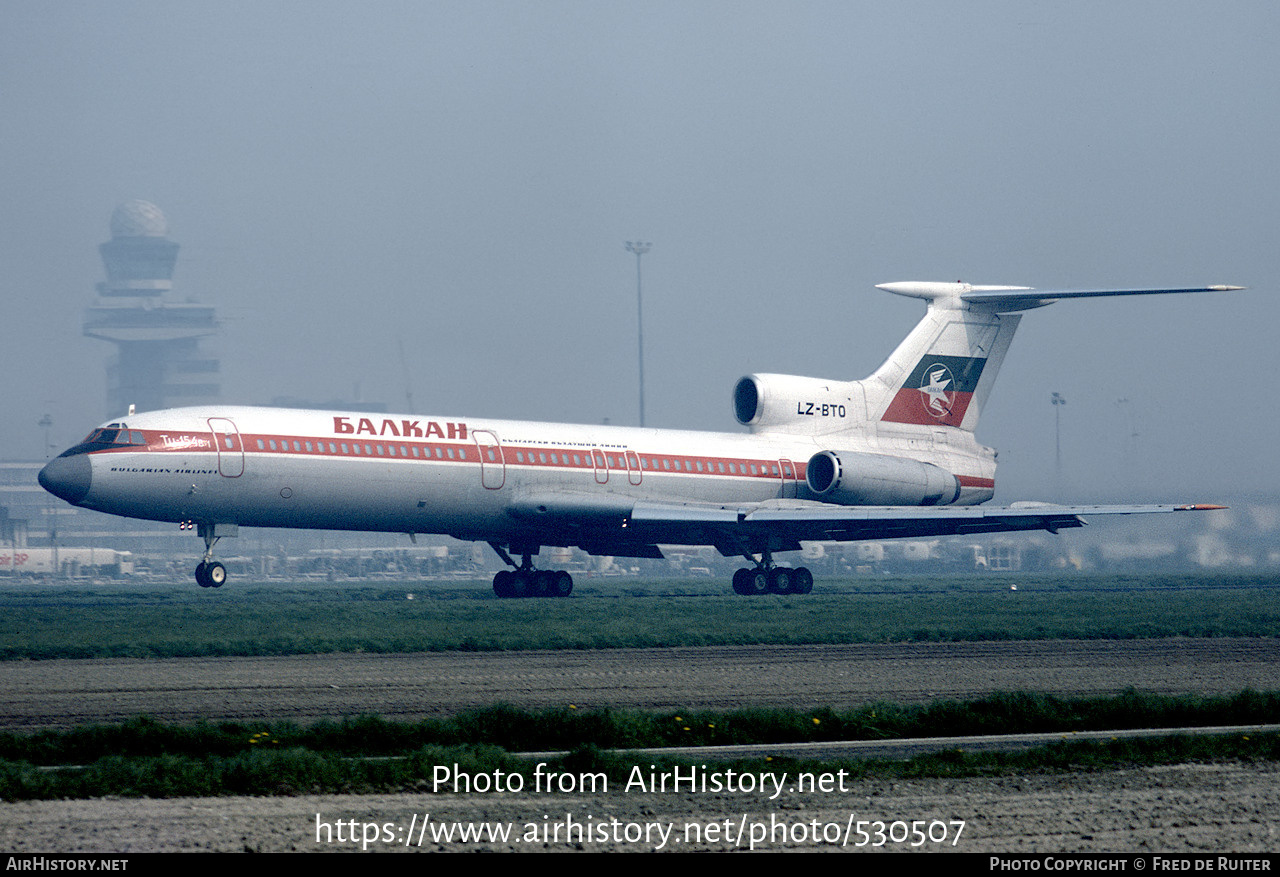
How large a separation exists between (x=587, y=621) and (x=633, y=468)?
A: 12.2 metres

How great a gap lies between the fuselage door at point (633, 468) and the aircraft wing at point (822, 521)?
0.82 meters

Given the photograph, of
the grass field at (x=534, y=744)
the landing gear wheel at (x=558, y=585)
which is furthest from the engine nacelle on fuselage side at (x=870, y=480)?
the grass field at (x=534, y=744)

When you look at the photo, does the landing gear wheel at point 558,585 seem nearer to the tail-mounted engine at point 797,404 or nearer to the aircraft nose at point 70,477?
the tail-mounted engine at point 797,404

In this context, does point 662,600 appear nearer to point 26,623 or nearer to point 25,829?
point 26,623

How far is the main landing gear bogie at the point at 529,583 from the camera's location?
1603 inches

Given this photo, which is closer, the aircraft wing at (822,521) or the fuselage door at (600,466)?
the aircraft wing at (822,521)

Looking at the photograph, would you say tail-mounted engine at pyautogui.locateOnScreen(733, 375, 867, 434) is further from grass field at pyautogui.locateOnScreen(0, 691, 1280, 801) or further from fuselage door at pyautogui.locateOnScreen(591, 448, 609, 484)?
grass field at pyautogui.locateOnScreen(0, 691, 1280, 801)

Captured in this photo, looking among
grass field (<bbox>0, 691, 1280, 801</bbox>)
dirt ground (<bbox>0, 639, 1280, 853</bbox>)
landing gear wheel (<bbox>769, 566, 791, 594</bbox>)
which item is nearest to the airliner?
landing gear wheel (<bbox>769, 566, 791, 594</bbox>)

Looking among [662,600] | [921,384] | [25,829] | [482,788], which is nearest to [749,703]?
[482,788]

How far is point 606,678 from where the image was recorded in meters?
18.9

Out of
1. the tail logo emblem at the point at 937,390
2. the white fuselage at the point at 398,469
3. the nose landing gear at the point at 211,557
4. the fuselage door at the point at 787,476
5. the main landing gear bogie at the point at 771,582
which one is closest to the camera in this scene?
the white fuselage at the point at 398,469

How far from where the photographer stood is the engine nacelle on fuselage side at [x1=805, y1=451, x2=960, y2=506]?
42.6 m

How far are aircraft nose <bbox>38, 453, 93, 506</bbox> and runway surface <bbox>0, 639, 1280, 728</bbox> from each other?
13.2 metres

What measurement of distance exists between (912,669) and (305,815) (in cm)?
1196
